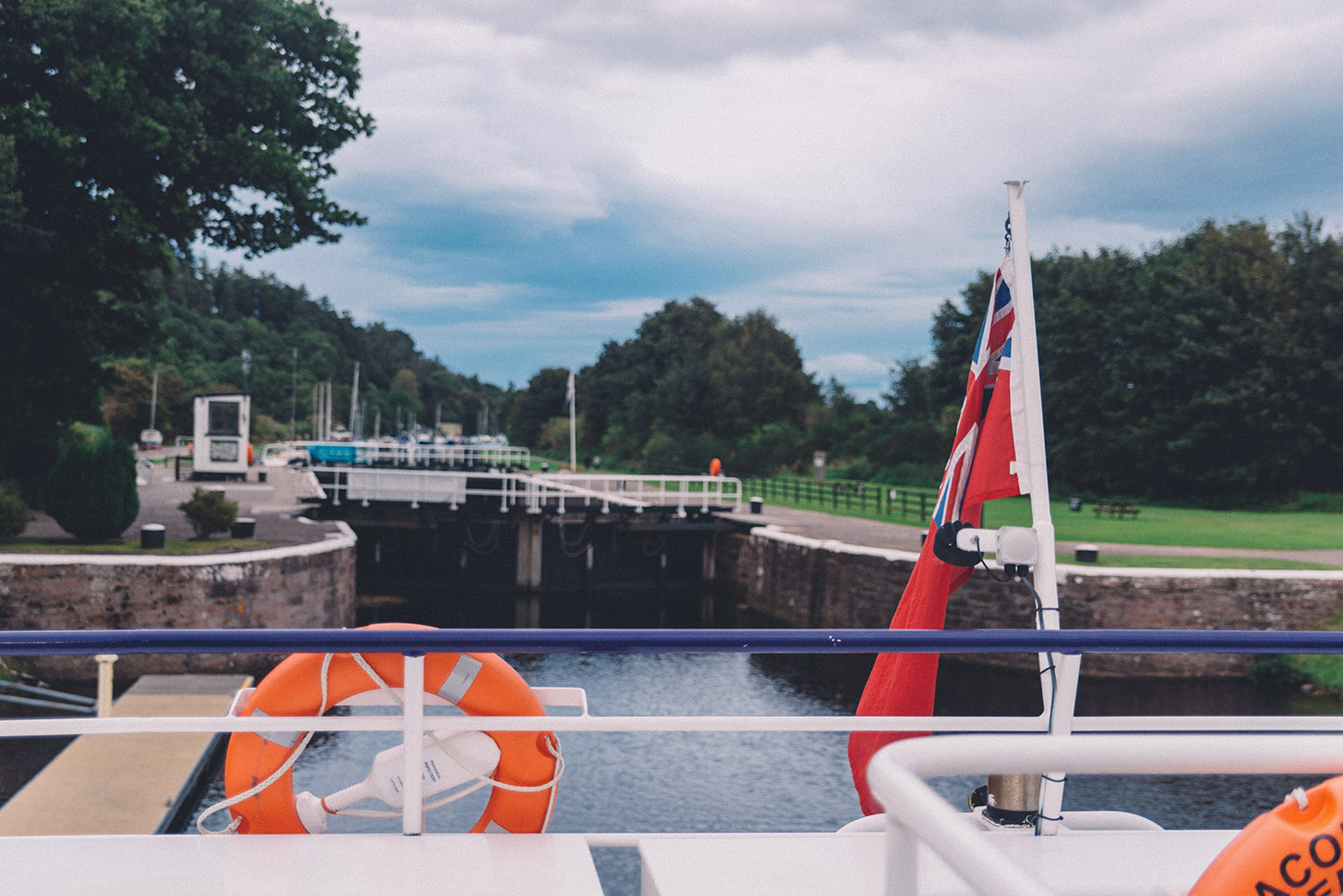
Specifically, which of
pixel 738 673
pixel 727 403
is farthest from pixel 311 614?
pixel 727 403

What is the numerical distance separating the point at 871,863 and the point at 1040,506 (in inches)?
48.2

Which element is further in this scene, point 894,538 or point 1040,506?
point 894,538

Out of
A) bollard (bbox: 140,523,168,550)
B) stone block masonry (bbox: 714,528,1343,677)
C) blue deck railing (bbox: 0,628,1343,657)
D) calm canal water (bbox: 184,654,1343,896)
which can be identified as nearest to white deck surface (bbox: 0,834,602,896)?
blue deck railing (bbox: 0,628,1343,657)

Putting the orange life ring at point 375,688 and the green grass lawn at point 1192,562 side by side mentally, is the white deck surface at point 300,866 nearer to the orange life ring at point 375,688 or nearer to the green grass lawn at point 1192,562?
the orange life ring at point 375,688

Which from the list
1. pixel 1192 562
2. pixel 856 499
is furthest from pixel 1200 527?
pixel 856 499

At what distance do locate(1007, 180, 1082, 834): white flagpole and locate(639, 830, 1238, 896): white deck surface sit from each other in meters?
0.18

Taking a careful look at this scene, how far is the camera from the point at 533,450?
92.7 meters

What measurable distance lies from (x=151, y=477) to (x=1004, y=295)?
3657 centimetres

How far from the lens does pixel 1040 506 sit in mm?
3232

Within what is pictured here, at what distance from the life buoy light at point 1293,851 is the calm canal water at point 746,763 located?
7.97 meters

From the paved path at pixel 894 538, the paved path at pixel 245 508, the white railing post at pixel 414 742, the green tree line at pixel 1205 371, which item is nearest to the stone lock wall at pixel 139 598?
the paved path at pixel 245 508

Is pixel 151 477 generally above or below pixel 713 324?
below

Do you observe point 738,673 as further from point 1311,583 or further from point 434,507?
point 434,507

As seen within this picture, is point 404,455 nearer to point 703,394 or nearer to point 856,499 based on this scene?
point 703,394
